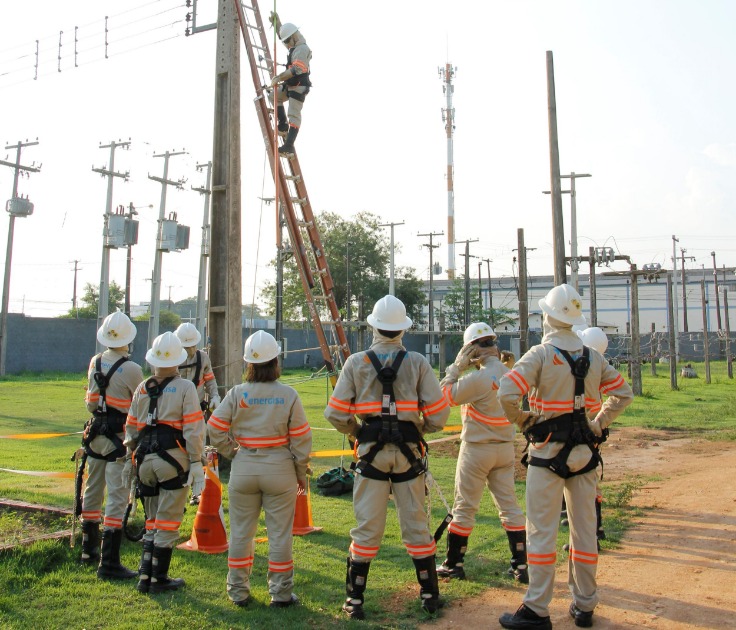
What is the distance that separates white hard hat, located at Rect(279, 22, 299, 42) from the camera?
1065 centimetres

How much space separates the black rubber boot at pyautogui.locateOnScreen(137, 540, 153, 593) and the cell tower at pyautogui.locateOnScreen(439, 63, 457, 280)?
71.2 metres

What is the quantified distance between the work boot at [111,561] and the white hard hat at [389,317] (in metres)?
3.08

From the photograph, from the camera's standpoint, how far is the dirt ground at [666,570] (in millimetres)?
5621

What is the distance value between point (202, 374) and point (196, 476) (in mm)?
2980

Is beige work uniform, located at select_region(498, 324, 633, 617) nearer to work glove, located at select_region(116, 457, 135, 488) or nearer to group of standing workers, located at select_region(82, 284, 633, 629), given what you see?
group of standing workers, located at select_region(82, 284, 633, 629)

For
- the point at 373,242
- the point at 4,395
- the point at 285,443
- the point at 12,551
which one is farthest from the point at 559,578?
the point at 373,242

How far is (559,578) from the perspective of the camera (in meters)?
6.65

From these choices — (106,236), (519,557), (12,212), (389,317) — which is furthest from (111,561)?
(12,212)

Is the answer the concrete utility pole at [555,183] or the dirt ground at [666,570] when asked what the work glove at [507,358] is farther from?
the concrete utility pole at [555,183]

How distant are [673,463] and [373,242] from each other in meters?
43.3

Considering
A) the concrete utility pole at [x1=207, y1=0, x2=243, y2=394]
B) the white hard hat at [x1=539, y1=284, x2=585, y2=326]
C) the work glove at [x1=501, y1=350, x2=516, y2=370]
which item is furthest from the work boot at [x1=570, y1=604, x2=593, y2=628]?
the concrete utility pole at [x1=207, y1=0, x2=243, y2=394]

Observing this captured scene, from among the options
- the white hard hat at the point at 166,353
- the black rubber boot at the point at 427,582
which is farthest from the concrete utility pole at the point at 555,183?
the black rubber boot at the point at 427,582

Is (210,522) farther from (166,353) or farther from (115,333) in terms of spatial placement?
(115,333)

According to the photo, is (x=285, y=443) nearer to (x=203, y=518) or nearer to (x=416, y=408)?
(x=416, y=408)
